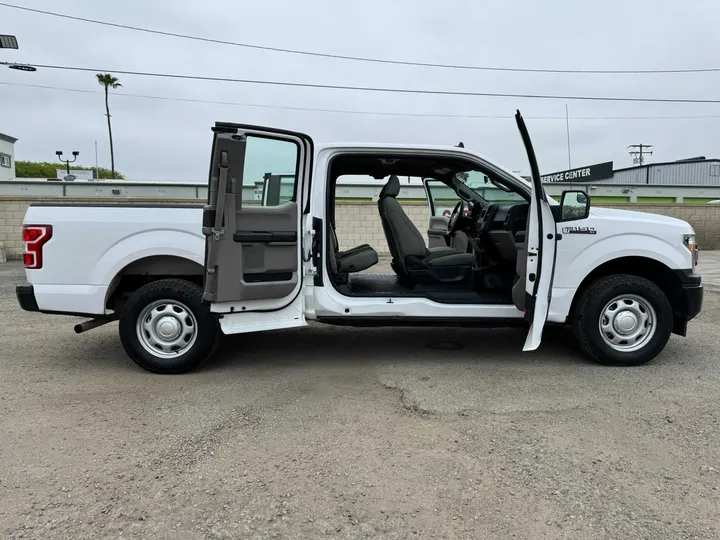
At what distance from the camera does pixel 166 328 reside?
4.27 metres

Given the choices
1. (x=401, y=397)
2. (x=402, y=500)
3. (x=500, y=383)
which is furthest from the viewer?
(x=500, y=383)

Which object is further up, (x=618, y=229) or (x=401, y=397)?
(x=618, y=229)

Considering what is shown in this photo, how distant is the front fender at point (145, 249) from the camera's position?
4246mm

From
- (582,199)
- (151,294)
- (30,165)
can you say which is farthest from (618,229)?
(30,165)

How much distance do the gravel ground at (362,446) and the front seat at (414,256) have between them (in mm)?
762

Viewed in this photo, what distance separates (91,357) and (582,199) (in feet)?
15.3

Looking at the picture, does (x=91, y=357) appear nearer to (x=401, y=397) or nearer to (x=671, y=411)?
(x=401, y=397)

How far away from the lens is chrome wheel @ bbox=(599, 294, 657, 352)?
175 inches

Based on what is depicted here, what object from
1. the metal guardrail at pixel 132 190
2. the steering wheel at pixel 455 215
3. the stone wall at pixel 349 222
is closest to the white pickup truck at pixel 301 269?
the steering wheel at pixel 455 215

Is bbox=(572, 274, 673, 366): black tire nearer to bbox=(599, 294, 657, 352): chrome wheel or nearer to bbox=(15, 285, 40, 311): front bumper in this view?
bbox=(599, 294, 657, 352): chrome wheel

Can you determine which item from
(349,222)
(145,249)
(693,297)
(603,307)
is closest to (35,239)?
(145,249)

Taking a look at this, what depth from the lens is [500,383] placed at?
163 inches

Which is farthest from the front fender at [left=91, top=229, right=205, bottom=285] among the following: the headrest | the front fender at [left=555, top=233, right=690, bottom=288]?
the front fender at [left=555, top=233, right=690, bottom=288]

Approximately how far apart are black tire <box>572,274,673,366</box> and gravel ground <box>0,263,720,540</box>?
13 cm
